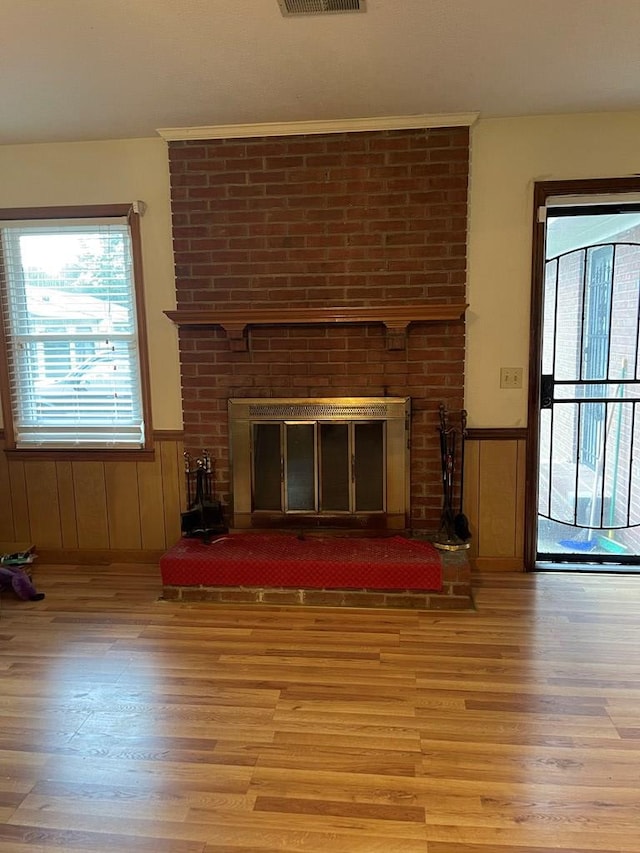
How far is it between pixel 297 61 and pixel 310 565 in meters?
2.21

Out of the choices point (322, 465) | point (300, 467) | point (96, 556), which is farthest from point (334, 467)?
point (96, 556)

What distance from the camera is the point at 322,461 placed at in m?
3.13

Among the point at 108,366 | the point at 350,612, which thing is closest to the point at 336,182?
the point at 108,366

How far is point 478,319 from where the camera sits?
3045 millimetres

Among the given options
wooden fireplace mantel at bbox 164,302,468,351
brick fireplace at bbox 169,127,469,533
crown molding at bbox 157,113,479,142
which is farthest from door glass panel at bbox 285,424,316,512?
crown molding at bbox 157,113,479,142

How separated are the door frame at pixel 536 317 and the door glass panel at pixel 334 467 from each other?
1.01 m

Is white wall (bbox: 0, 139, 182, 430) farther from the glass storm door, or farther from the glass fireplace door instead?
the glass storm door

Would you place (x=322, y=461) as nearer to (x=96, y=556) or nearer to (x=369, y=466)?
(x=369, y=466)

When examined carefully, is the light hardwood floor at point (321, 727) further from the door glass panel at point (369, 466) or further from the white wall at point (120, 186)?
the white wall at point (120, 186)

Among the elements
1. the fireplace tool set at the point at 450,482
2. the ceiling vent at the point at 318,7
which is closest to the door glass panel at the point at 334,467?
the fireplace tool set at the point at 450,482

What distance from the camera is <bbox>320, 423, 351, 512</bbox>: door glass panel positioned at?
310 centimetres

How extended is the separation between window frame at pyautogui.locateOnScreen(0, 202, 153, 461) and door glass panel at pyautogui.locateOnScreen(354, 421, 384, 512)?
1.21 meters

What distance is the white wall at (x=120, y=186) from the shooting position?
309 centimetres

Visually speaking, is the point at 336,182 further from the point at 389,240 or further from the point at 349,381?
the point at 349,381
